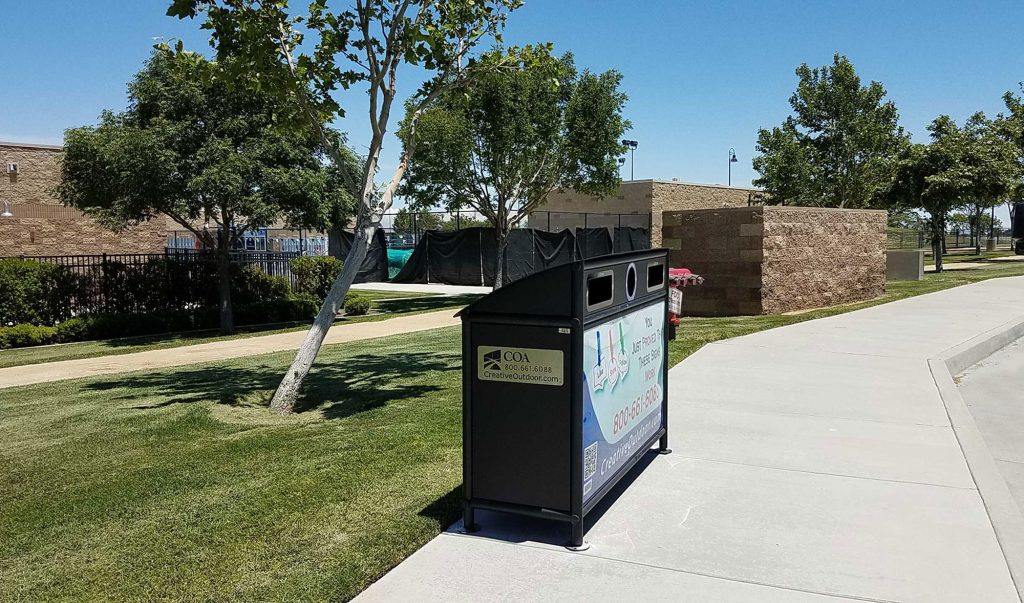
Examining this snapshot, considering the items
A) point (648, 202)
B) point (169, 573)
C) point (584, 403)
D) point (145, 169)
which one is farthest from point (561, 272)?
point (648, 202)

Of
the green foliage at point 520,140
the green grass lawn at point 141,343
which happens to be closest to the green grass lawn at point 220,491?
the green grass lawn at point 141,343

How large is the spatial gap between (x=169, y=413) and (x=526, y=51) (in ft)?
16.8

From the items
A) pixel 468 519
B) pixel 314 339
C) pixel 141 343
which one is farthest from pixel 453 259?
pixel 468 519

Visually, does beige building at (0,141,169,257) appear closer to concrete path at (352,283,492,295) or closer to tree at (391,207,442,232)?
concrete path at (352,283,492,295)

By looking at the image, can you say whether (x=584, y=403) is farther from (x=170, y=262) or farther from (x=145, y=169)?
(x=170, y=262)

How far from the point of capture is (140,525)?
4.35 m

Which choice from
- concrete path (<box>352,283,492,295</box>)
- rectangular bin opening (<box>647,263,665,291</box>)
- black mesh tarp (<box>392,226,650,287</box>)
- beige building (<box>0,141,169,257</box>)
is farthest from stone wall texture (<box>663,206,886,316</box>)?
beige building (<box>0,141,169,257</box>)

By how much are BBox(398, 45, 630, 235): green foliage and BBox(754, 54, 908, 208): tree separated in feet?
34.9

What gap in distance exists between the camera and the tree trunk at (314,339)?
7.56 metres

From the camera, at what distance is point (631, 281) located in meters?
4.55

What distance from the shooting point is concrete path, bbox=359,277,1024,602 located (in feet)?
11.9

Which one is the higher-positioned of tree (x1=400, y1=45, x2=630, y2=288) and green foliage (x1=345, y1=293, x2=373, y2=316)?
tree (x1=400, y1=45, x2=630, y2=288)

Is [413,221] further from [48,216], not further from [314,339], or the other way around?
[314,339]

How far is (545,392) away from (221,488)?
2338 millimetres
